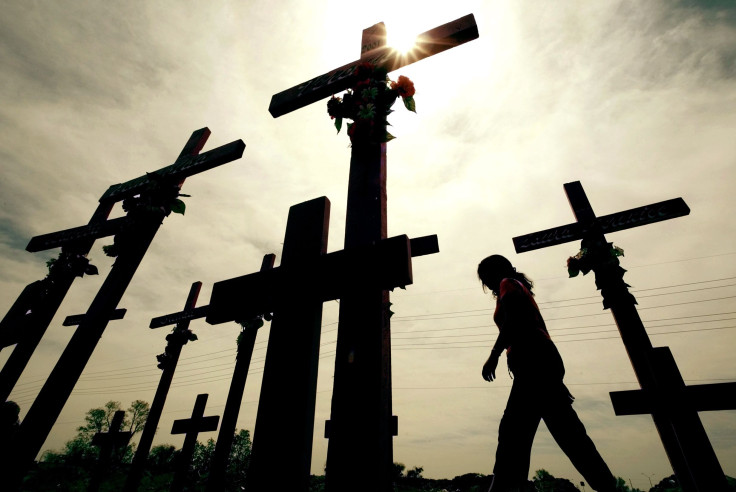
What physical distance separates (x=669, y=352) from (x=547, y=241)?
230 centimetres

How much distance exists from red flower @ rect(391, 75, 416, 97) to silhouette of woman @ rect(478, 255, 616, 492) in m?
1.98

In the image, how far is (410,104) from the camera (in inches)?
116

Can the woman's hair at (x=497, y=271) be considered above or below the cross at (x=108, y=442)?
above

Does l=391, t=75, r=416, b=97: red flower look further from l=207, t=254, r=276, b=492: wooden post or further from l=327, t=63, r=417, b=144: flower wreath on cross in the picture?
l=207, t=254, r=276, b=492: wooden post

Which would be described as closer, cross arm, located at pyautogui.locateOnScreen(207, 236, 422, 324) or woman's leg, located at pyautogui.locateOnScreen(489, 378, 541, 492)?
cross arm, located at pyautogui.locateOnScreen(207, 236, 422, 324)

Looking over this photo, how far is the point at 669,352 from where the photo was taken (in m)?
4.07

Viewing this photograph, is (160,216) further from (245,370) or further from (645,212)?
(645,212)

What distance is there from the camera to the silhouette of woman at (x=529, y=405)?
86.1 inches

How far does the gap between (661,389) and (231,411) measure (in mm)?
6562

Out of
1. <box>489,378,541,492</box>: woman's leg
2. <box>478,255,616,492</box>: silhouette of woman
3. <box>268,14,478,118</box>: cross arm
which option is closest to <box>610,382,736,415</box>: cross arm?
<box>478,255,616,492</box>: silhouette of woman

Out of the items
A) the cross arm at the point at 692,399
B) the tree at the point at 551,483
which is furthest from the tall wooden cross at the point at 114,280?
the tree at the point at 551,483

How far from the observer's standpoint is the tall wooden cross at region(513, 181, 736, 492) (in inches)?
141

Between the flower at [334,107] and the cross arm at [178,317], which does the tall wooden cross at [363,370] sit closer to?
the flower at [334,107]

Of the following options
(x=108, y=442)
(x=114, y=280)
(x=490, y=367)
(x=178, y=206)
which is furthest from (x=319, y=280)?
(x=108, y=442)
